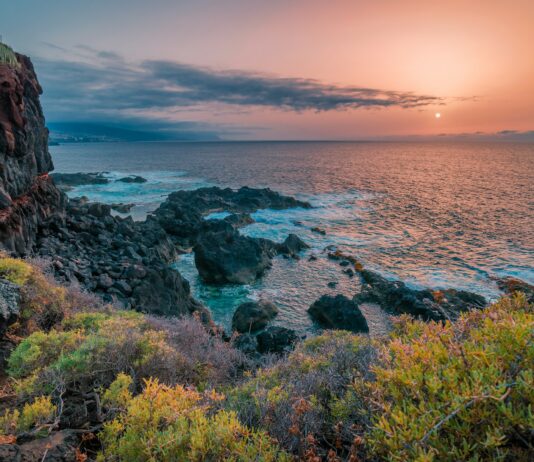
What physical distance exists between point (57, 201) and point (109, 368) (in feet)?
62.7

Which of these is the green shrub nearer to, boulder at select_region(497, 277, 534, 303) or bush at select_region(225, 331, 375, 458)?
bush at select_region(225, 331, 375, 458)

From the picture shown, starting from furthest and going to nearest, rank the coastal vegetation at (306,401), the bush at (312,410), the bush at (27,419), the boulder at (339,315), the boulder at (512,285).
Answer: the boulder at (512,285), the boulder at (339,315), the bush at (27,419), the bush at (312,410), the coastal vegetation at (306,401)

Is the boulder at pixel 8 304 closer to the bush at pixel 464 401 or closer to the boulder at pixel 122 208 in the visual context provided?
the bush at pixel 464 401

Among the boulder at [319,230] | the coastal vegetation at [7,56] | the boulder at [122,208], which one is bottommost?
the boulder at [319,230]

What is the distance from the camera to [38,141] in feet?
64.7

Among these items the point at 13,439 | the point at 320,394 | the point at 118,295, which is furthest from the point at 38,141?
the point at 320,394

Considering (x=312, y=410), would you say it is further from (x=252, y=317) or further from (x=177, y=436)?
(x=252, y=317)

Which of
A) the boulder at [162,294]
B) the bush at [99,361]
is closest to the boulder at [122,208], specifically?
the boulder at [162,294]

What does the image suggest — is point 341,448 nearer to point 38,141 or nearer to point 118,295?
point 118,295

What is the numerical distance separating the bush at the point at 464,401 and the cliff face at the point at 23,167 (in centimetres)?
1474

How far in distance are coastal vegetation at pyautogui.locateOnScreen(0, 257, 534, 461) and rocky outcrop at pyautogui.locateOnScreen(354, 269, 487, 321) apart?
1546 cm

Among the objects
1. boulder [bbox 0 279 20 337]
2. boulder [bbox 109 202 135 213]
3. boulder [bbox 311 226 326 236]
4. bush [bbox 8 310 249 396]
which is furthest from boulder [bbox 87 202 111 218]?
boulder [bbox 311 226 326 236]

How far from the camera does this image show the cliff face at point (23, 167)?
14383 mm

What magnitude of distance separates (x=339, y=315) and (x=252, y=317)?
4893mm
